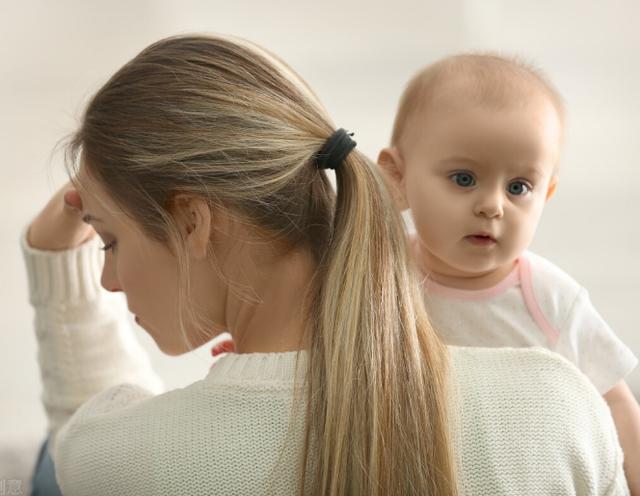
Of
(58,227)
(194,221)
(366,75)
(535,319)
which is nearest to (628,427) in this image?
(535,319)

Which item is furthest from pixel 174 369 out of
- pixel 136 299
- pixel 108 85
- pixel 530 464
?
pixel 530 464

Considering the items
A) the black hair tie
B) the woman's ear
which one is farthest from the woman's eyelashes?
the woman's ear

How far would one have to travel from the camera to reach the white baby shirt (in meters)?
1.37

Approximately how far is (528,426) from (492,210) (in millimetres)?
353

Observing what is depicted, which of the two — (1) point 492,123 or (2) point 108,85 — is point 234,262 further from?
(1) point 492,123

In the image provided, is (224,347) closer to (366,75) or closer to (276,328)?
(276,328)

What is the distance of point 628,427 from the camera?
1.34 m

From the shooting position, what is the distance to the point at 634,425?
4.38 ft

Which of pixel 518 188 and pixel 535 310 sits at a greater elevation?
pixel 518 188

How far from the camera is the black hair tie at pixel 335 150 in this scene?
1.17 meters

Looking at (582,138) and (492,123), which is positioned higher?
(492,123)

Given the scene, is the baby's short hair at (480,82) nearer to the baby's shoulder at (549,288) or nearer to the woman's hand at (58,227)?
the baby's shoulder at (549,288)

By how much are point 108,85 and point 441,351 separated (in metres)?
0.55

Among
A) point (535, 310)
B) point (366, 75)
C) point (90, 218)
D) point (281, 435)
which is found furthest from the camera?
point (366, 75)
